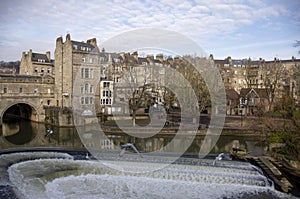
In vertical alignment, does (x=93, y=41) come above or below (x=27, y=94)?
above

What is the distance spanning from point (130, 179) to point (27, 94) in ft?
92.9

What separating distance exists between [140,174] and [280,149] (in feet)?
31.8

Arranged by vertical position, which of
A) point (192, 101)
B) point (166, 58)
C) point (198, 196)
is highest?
point (166, 58)

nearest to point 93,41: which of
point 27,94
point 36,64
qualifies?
point 27,94

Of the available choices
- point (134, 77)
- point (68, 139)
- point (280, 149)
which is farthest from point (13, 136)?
point (280, 149)

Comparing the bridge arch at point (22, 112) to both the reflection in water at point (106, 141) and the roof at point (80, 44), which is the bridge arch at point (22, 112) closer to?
the reflection in water at point (106, 141)

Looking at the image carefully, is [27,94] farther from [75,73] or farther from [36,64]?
[36,64]

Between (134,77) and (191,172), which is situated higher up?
(134,77)

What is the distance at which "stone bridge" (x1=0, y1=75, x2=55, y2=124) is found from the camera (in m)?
36.5

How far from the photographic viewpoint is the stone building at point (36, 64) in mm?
55094

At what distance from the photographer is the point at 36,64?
183 feet

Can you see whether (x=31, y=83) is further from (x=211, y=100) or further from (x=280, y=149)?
(x=280, y=149)

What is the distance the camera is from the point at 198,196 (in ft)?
43.4

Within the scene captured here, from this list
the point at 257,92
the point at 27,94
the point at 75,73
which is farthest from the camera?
the point at 257,92
